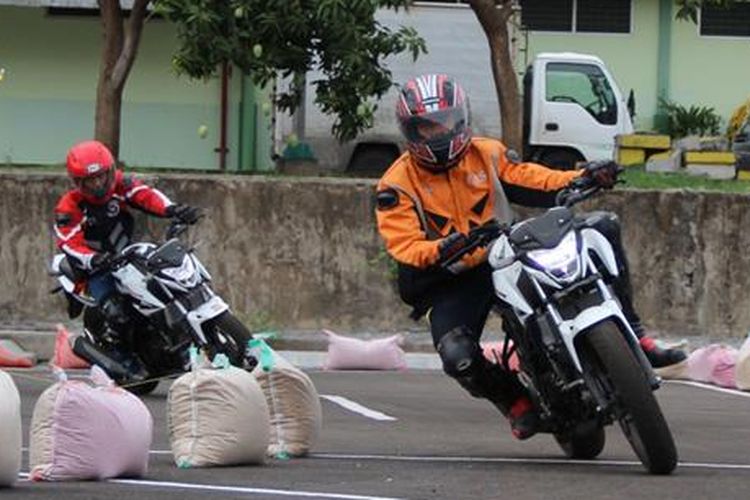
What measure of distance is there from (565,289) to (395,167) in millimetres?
1442

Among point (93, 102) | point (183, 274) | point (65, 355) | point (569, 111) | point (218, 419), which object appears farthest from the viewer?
point (93, 102)

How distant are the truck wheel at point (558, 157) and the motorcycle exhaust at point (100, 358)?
57.8 feet

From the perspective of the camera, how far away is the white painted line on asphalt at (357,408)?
11477mm

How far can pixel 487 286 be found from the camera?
9086 millimetres

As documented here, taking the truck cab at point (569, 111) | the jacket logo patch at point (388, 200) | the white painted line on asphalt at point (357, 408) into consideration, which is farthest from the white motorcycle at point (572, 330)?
the truck cab at point (569, 111)

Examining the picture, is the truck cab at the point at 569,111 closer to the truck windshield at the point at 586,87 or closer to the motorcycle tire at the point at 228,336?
the truck windshield at the point at 586,87

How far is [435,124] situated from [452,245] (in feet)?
2.24

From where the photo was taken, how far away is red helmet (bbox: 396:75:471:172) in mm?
8820

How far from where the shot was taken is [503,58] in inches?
837

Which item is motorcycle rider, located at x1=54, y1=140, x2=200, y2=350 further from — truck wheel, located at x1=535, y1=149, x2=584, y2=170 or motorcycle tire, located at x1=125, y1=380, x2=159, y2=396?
truck wheel, located at x1=535, y1=149, x2=584, y2=170

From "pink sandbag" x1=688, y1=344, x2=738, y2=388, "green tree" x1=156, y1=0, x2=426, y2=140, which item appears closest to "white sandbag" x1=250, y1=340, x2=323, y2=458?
"pink sandbag" x1=688, y1=344, x2=738, y2=388

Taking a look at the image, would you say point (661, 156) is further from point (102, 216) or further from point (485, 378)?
point (485, 378)

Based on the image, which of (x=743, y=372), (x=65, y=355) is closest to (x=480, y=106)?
(x=65, y=355)

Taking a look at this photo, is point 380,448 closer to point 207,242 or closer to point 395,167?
point 395,167
